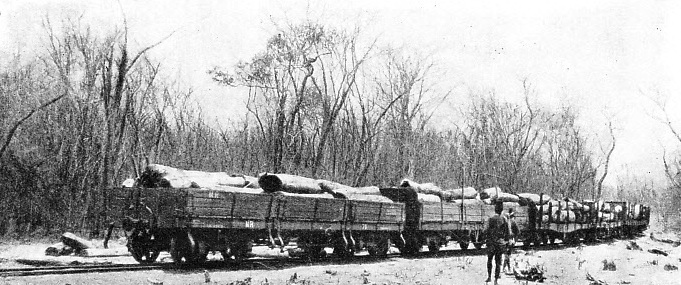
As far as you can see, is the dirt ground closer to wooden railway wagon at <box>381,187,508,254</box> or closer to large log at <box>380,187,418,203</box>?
wooden railway wagon at <box>381,187,508,254</box>

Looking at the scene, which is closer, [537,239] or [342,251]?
[342,251]

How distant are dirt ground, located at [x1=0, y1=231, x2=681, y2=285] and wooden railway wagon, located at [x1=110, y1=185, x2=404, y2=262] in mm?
931

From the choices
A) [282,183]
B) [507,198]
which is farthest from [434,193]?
[282,183]

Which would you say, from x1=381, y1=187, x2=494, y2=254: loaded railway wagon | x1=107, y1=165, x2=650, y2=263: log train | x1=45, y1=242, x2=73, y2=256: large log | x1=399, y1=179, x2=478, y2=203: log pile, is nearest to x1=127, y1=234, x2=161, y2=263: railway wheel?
x1=107, y1=165, x2=650, y2=263: log train

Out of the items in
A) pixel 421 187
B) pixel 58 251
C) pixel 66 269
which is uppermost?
pixel 421 187

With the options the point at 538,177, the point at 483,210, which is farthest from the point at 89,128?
the point at 538,177

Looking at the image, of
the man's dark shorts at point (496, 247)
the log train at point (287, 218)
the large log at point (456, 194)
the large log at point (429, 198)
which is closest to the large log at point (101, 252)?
the log train at point (287, 218)

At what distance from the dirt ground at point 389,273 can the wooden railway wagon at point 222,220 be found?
0.93 metres

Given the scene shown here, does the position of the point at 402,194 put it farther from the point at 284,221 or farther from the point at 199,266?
the point at 199,266

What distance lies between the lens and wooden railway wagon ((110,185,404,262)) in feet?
43.2

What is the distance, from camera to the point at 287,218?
591 inches

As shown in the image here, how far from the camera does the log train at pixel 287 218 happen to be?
13398mm

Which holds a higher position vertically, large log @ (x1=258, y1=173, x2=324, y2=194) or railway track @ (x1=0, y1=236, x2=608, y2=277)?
large log @ (x1=258, y1=173, x2=324, y2=194)

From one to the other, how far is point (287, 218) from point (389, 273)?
2539mm
